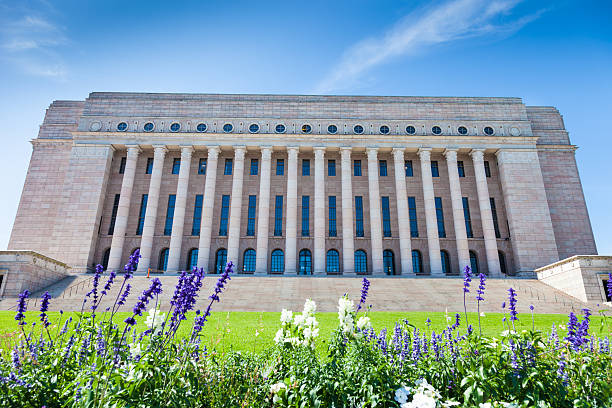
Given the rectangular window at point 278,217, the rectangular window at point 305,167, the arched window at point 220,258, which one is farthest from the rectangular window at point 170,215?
the rectangular window at point 305,167

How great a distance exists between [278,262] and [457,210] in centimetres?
2207

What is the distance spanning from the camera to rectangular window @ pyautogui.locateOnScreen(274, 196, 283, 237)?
45775 millimetres

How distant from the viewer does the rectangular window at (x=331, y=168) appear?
48.8m

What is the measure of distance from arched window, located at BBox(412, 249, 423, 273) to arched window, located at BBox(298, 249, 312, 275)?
40.6 feet

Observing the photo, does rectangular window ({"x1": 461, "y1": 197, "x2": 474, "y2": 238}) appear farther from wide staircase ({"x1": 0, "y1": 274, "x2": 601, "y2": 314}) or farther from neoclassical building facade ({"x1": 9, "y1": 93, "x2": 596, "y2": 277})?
wide staircase ({"x1": 0, "y1": 274, "x2": 601, "y2": 314})

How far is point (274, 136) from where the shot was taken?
154ft

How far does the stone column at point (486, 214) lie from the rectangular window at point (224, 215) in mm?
30530

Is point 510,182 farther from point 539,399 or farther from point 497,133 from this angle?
point 539,399

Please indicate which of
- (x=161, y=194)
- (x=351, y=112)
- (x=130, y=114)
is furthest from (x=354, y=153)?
(x=130, y=114)

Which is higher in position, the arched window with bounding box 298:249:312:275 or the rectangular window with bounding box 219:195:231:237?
the rectangular window with bounding box 219:195:231:237

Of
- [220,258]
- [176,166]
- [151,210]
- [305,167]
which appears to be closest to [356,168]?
[305,167]

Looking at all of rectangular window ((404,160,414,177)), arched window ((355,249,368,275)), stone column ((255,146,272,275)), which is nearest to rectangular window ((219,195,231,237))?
stone column ((255,146,272,275))

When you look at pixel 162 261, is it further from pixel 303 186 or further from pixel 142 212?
pixel 303 186

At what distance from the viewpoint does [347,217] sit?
4388 centimetres
